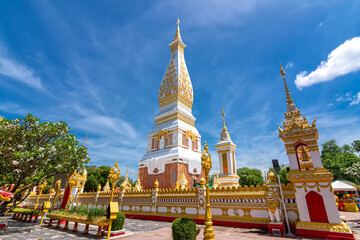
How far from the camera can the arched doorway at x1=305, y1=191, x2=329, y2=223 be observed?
7.13 m

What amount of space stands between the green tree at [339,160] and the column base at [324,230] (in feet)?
105

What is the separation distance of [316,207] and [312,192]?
57 centimetres

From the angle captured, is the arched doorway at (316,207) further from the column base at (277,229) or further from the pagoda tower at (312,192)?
the column base at (277,229)

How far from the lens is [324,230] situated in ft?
22.1

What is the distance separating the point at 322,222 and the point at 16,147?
14087 mm

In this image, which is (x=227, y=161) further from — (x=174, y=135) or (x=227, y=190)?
(x=227, y=190)

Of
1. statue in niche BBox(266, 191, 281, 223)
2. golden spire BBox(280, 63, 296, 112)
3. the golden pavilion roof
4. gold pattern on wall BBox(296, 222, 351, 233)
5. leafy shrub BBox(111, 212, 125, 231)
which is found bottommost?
leafy shrub BBox(111, 212, 125, 231)

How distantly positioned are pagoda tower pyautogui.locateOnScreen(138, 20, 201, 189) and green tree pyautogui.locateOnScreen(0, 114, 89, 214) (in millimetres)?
10586

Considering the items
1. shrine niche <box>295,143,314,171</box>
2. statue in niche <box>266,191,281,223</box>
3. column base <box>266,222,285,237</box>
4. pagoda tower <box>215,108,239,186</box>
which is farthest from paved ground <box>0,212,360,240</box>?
pagoda tower <box>215,108,239,186</box>

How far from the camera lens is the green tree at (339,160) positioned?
3351cm

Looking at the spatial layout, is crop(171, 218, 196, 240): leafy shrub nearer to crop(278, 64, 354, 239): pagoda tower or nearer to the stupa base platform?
crop(278, 64, 354, 239): pagoda tower

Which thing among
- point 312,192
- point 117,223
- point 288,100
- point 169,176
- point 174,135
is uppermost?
point 174,135

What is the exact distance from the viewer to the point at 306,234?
7.05 metres

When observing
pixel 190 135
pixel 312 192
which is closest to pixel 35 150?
pixel 312 192
